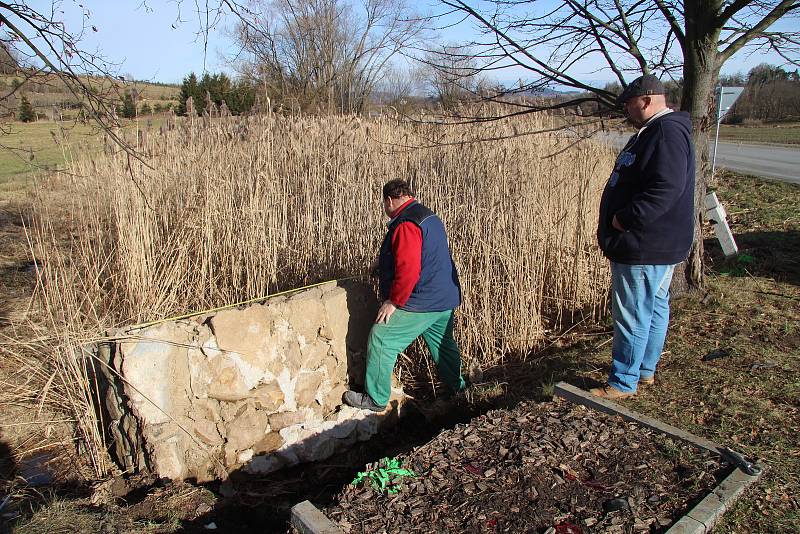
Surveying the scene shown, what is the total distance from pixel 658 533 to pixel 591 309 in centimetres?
317

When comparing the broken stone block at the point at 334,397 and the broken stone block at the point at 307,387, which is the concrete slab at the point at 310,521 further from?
the broken stone block at the point at 334,397

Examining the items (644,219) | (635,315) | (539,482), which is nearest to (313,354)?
(539,482)

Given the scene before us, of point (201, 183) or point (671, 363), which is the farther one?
point (201, 183)

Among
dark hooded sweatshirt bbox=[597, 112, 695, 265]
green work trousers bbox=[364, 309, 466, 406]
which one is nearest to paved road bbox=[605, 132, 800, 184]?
green work trousers bbox=[364, 309, 466, 406]

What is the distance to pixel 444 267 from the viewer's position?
3570mm

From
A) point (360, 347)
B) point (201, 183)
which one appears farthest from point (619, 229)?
point (201, 183)

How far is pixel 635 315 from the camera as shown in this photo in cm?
299

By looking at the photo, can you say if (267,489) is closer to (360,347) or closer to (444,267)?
(360,347)

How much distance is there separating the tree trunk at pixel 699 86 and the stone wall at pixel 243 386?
265cm

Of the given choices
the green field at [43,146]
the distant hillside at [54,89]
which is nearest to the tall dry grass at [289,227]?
the green field at [43,146]

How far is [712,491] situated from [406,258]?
190cm

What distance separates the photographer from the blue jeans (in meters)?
2.93

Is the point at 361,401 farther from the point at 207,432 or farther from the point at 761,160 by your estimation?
the point at 761,160

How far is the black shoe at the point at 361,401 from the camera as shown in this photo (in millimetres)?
3775
